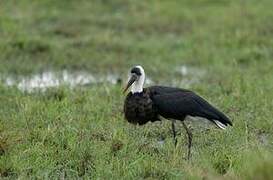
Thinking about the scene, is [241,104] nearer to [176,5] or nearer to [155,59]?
[155,59]

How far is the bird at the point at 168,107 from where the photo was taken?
6.96 m

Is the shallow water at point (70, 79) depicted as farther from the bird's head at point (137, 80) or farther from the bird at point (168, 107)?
the bird at point (168, 107)

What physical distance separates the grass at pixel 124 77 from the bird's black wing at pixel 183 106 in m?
0.29

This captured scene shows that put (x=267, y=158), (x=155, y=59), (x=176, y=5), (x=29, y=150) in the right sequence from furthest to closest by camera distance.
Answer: (x=176, y=5)
(x=155, y=59)
(x=29, y=150)
(x=267, y=158)

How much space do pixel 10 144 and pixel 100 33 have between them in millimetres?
7393

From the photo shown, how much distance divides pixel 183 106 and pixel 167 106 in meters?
0.15

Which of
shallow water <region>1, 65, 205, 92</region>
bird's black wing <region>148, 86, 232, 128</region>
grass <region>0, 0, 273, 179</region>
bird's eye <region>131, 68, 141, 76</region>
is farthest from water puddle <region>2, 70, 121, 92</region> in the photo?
bird's black wing <region>148, 86, 232, 128</region>

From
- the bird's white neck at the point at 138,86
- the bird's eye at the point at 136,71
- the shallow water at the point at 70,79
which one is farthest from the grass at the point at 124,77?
the bird's eye at the point at 136,71

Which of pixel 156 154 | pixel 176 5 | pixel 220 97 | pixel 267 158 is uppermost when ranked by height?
pixel 267 158

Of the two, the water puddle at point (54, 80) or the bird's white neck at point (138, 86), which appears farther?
the water puddle at point (54, 80)

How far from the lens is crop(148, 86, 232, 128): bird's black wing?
692 centimetres

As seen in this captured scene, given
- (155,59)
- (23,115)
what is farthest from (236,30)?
(23,115)

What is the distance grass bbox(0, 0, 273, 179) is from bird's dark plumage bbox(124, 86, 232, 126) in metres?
0.26

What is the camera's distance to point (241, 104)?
354 inches
